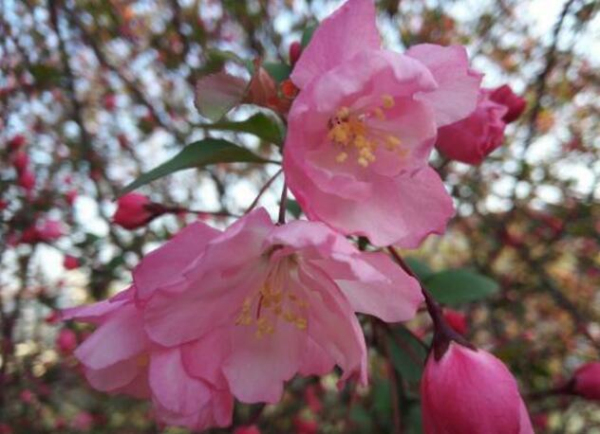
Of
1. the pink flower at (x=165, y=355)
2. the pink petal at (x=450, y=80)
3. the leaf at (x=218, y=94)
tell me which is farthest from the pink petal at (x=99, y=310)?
the pink petal at (x=450, y=80)

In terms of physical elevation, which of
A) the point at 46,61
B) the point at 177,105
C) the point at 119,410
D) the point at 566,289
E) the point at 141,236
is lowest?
the point at 119,410

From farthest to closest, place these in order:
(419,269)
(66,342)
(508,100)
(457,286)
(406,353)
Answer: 1. (66,342)
2. (419,269)
3. (457,286)
4. (406,353)
5. (508,100)

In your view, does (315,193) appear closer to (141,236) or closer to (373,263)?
(373,263)

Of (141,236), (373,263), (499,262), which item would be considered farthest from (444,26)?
(373,263)

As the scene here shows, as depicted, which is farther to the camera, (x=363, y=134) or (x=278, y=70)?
(x=278, y=70)

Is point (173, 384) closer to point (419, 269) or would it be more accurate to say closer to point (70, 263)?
point (419, 269)

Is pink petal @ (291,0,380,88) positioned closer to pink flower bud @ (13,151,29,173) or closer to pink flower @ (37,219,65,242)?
pink flower @ (37,219,65,242)

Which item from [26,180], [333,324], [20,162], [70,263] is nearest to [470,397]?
[333,324]

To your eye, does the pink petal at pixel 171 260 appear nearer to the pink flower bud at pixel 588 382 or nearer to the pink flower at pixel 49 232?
the pink flower bud at pixel 588 382
